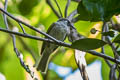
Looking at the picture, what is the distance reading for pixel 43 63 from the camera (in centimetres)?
301

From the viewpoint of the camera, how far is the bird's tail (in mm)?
2861

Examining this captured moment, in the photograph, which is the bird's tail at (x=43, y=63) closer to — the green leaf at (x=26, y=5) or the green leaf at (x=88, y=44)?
the green leaf at (x=26, y=5)

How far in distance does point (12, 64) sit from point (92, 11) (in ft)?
4.25

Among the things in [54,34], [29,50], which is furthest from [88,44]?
[29,50]

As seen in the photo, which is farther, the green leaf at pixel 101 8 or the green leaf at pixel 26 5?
the green leaf at pixel 26 5

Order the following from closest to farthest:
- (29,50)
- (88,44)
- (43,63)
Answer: (88,44)
(43,63)
(29,50)

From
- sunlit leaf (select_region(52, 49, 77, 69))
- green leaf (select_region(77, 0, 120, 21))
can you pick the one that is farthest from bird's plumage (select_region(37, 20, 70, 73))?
green leaf (select_region(77, 0, 120, 21))

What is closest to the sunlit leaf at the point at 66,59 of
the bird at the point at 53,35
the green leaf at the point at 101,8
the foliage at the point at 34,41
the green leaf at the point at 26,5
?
the foliage at the point at 34,41

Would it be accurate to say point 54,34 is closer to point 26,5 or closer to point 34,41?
point 34,41

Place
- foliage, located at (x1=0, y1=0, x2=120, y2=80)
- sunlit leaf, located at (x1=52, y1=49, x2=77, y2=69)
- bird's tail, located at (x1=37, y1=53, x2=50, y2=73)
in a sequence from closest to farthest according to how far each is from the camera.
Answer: foliage, located at (x1=0, y1=0, x2=120, y2=80) < bird's tail, located at (x1=37, y1=53, x2=50, y2=73) < sunlit leaf, located at (x1=52, y1=49, x2=77, y2=69)

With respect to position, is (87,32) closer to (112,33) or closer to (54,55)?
(54,55)

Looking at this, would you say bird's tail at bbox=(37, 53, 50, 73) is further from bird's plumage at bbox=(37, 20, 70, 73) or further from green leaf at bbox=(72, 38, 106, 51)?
green leaf at bbox=(72, 38, 106, 51)

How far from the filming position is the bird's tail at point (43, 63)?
2861 mm

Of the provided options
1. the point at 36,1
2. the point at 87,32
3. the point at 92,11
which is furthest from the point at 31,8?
the point at 92,11
